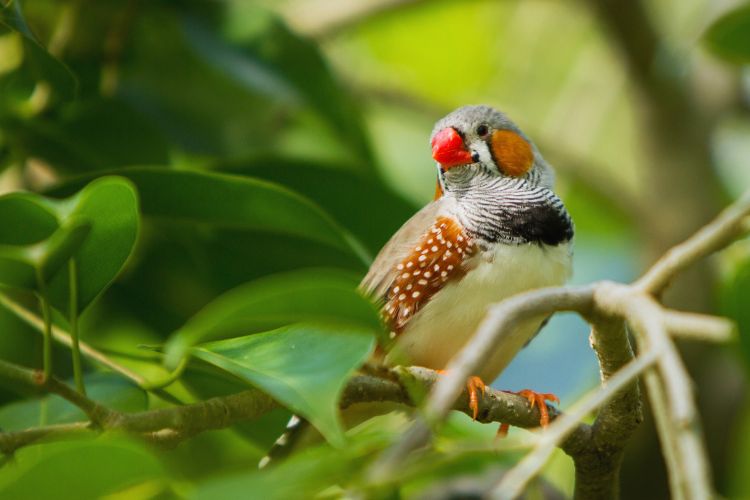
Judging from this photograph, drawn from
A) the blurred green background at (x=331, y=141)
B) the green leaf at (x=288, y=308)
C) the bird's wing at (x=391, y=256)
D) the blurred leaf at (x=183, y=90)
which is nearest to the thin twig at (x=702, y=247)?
the blurred green background at (x=331, y=141)

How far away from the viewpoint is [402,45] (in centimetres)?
531

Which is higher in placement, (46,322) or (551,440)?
(46,322)

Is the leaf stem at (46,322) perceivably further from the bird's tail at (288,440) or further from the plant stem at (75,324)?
the bird's tail at (288,440)

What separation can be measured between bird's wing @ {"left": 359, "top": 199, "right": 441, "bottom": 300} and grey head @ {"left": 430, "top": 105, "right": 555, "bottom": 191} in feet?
0.67

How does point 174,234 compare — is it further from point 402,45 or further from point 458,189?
point 402,45

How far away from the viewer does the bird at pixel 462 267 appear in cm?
227

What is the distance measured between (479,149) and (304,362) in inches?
57.1

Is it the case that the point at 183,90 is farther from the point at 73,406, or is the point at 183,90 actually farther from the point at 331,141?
the point at 73,406

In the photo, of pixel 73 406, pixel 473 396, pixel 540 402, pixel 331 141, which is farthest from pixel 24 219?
pixel 331 141

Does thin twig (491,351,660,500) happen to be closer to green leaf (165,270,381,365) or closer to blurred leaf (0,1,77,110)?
green leaf (165,270,381,365)

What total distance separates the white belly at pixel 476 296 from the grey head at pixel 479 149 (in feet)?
1.00

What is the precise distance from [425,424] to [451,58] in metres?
4.57

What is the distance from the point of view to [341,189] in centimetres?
225

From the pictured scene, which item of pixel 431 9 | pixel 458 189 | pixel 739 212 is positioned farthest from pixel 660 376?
pixel 431 9
